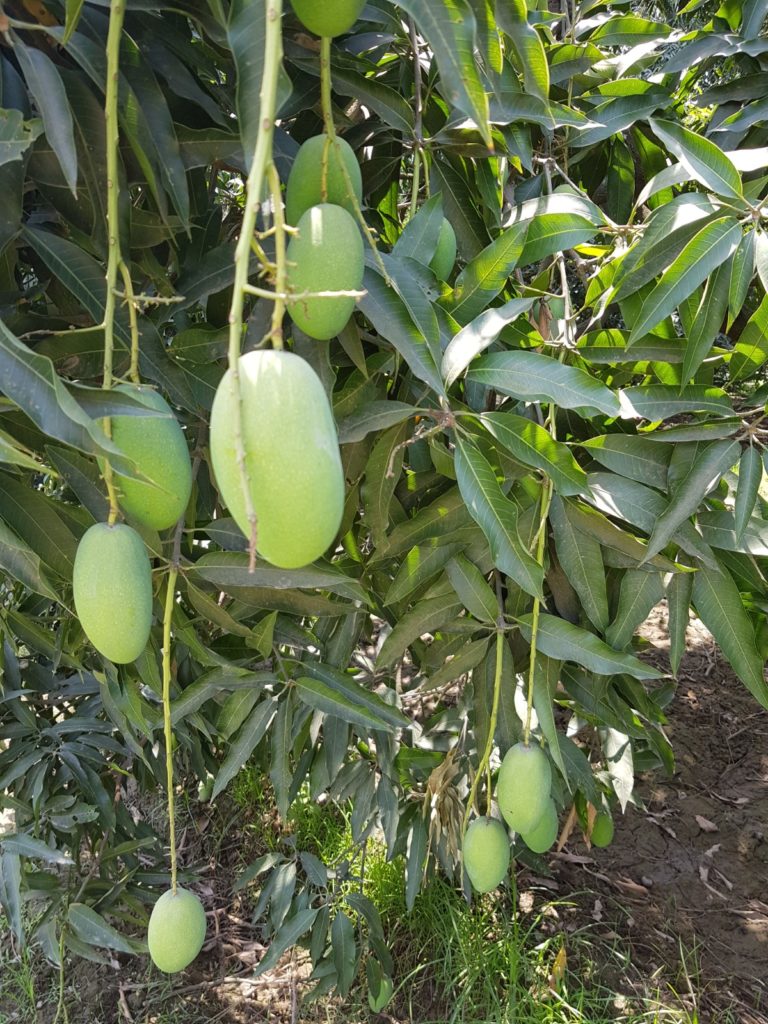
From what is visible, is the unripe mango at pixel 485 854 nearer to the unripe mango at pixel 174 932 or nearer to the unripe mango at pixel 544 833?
the unripe mango at pixel 544 833

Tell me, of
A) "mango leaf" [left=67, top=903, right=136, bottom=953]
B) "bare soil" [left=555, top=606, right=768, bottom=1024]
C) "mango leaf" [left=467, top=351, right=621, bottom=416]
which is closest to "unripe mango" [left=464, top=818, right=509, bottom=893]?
"mango leaf" [left=467, top=351, right=621, bottom=416]

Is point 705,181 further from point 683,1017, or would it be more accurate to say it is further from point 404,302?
point 683,1017

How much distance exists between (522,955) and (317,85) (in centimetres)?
218

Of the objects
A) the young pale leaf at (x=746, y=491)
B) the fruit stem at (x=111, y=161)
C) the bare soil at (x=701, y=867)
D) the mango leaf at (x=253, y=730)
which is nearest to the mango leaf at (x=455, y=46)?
the fruit stem at (x=111, y=161)

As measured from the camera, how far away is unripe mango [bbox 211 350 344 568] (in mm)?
456

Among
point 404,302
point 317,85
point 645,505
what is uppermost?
point 317,85

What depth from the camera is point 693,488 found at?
1011 mm

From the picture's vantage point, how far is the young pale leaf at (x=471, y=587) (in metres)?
1.13

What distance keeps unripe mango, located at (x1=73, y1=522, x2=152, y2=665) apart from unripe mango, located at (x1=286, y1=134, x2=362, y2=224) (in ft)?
1.01

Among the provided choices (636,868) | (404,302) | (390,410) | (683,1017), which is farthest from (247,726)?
(636,868)

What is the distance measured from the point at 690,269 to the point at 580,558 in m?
0.39

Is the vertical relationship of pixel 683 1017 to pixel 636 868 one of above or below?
above

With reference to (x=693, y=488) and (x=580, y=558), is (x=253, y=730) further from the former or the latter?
(x=693, y=488)

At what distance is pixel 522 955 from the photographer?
7.32ft
